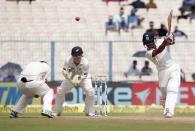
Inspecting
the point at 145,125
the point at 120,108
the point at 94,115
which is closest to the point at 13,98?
the point at 120,108

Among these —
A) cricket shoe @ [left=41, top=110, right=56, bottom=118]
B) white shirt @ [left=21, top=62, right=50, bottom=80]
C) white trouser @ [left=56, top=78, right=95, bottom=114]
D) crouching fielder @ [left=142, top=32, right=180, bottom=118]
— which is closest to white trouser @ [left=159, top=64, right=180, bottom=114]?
crouching fielder @ [left=142, top=32, right=180, bottom=118]

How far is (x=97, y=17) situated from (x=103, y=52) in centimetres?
445

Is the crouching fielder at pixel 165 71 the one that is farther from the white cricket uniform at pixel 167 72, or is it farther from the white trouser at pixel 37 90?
the white trouser at pixel 37 90

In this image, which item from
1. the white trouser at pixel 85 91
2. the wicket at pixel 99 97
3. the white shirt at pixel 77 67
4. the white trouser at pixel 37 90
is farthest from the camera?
the wicket at pixel 99 97

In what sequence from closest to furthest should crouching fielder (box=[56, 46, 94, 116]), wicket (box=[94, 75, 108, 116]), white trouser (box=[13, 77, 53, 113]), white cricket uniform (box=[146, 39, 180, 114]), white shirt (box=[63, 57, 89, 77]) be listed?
white trouser (box=[13, 77, 53, 113]) → white cricket uniform (box=[146, 39, 180, 114]) → crouching fielder (box=[56, 46, 94, 116]) → white shirt (box=[63, 57, 89, 77]) → wicket (box=[94, 75, 108, 116])

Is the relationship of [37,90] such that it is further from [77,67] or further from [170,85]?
[170,85]

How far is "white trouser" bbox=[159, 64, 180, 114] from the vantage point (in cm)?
1784

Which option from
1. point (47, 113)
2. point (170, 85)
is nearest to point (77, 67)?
point (47, 113)

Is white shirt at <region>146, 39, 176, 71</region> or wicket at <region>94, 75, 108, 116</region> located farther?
wicket at <region>94, 75, 108, 116</region>

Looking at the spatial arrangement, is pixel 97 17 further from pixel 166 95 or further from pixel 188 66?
pixel 166 95

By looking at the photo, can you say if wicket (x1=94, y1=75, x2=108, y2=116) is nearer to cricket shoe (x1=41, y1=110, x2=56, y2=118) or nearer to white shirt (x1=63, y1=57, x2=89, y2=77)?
white shirt (x1=63, y1=57, x2=89, y2=77)

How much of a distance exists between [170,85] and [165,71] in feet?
1.14

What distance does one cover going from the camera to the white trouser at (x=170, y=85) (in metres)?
17.8

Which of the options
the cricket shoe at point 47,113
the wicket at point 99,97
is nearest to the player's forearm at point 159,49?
the cricket shoe at point 47,113
